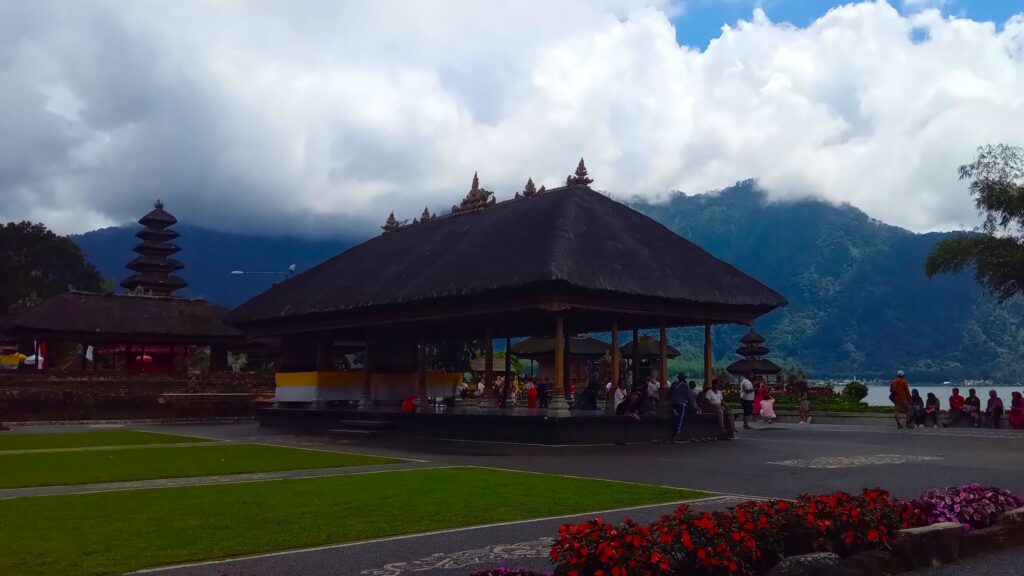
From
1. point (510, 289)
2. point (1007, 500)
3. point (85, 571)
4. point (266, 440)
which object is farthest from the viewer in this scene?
point (266, 440)

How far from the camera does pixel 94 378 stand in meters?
36.6

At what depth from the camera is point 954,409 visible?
26031mm

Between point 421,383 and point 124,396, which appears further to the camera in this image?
point 124,396

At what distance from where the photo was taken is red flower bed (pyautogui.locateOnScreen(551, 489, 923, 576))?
18.0ft

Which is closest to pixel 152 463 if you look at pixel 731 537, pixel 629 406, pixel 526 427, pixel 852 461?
pixel 526 427

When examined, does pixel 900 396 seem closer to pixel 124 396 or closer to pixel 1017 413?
pixel 1017 413

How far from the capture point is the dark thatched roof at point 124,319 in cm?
3975

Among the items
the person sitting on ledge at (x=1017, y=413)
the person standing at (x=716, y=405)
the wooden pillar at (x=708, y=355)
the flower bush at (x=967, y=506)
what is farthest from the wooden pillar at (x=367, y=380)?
the flower bush at (x=967, y=506)

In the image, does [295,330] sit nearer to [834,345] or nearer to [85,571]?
[85,571]

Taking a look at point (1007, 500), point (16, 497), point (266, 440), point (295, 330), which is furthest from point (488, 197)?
point (1007, 500)

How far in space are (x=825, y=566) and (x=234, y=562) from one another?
4493 millimetres

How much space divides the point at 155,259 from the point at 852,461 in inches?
2124

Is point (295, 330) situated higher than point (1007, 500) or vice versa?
point (295, 330)

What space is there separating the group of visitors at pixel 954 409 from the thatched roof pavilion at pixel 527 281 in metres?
4.99
